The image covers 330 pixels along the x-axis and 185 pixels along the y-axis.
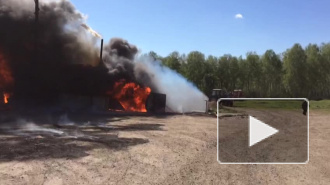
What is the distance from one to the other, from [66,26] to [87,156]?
32.6m

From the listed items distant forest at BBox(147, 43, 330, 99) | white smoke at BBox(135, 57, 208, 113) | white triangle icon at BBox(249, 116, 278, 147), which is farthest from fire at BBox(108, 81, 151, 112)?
distant forest at BBox(147, 43, 330, 99)

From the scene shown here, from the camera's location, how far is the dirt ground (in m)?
10.8

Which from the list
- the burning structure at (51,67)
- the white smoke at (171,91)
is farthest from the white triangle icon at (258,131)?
the white smoke at (171,91)

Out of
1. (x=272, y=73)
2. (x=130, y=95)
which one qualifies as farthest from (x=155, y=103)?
(x=272, y=73)

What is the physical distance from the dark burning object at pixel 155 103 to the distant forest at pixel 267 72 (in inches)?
1917

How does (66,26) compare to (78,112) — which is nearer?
(78,112)

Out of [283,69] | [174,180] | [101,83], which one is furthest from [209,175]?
[283,69]

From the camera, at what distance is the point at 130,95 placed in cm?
3962

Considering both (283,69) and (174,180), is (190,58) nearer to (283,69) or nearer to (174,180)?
(283,69)

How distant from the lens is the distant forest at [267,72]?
3688 inches

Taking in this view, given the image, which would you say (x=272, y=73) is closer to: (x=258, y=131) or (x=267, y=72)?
(x=267, y=72)

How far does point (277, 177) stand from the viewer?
11.5 m
